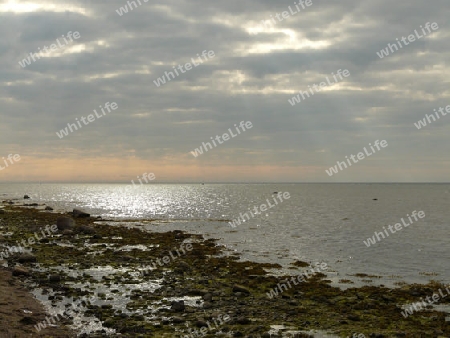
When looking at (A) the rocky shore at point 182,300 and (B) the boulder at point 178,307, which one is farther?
(B) the boulder at point 178,307

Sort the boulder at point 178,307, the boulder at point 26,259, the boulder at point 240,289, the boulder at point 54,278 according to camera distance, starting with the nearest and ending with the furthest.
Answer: the boulder at point 178,307 < the boulder at point 240,289 < the boulder at point 54,278 < the boulder at point 26,259

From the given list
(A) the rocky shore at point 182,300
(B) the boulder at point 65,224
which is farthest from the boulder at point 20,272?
(B) the boulder at point 65,224

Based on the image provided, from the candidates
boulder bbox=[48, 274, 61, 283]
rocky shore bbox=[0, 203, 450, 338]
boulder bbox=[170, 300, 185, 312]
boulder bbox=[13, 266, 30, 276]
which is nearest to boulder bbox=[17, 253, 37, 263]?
rocky shore bbox=[0, 203, 450, 338]

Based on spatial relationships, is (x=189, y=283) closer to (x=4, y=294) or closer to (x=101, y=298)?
(x=101, y=298)

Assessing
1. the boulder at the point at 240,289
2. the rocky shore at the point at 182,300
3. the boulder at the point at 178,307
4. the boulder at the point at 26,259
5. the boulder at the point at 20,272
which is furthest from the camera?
the boulder at the point at 26,259

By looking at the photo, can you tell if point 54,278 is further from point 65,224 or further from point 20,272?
point 65,224

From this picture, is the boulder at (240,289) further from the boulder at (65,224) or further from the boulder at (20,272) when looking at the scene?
the boulder at (65,224)

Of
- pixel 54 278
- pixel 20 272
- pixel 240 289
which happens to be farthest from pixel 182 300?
pixel 20 272

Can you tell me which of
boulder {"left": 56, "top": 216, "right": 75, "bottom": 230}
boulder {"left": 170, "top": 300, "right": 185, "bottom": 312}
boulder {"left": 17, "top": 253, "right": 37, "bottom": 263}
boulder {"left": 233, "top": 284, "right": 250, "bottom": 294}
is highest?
boulder {"left": 56, "top": 216, "right": 75, "bottom": 230}

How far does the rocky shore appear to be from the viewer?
55.1ft

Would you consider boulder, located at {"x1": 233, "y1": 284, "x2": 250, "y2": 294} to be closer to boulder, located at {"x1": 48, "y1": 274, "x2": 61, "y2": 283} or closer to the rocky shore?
the rocky shore

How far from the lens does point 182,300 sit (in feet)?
68.4

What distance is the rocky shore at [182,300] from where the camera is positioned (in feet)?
55.1

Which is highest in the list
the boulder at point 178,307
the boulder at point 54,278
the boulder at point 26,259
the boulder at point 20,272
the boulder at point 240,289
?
the boulder at point 26,259
